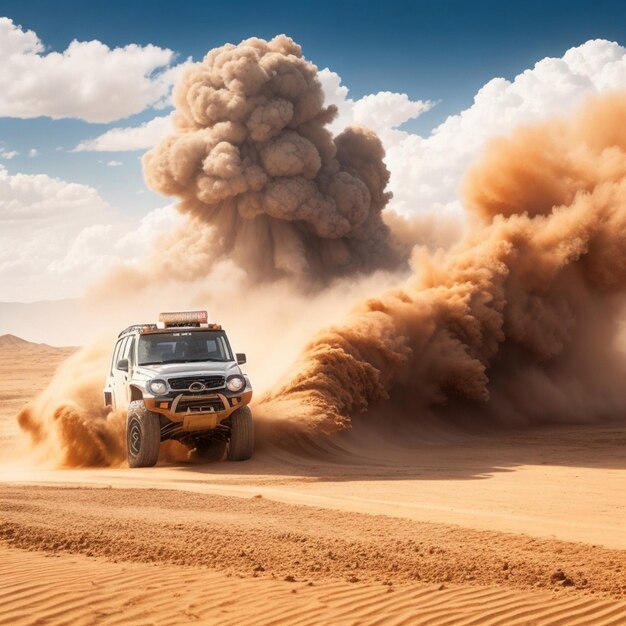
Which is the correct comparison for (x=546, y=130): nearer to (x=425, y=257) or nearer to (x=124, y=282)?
(x=425, y=257)

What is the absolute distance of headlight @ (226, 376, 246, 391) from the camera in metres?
14.5

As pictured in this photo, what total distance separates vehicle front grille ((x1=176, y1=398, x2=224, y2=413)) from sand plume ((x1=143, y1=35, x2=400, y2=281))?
73.4 ft

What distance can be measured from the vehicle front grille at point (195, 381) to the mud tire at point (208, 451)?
4.59ft

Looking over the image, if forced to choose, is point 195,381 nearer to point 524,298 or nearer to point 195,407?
point 195,407

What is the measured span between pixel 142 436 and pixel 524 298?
12.8 metres

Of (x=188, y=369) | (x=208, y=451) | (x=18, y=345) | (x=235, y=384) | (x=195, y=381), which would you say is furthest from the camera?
(x=18, y=345)

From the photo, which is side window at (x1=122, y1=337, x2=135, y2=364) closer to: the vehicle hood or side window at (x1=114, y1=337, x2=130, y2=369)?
side window at (x1=114, y1=337, x2=130, y2=369)

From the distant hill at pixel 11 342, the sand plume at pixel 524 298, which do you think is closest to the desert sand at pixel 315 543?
the sand plume at pixel 524 298

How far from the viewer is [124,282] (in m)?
39.1

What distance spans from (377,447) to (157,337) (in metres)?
5.23

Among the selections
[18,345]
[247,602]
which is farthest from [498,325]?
[18,345]

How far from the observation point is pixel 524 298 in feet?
78.7

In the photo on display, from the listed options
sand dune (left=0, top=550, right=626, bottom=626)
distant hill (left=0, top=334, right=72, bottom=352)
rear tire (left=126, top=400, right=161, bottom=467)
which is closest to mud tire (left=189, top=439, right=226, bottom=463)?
rear tire (left=126, top=400, right=161, bottom=467)

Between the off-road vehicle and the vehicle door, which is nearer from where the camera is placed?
the off-road vehicle
